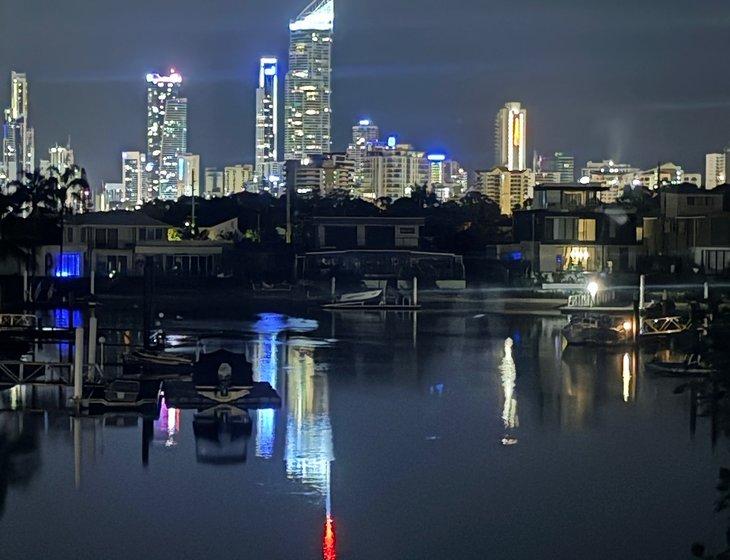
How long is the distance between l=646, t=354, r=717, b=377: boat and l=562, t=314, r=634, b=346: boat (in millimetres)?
4937

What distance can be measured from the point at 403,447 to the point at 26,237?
3873cm

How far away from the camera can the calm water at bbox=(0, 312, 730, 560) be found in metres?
19.8

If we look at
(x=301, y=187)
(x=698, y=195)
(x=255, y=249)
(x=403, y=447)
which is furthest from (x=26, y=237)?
(x=301, y=187)

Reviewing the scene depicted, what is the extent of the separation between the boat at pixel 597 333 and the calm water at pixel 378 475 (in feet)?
26.1

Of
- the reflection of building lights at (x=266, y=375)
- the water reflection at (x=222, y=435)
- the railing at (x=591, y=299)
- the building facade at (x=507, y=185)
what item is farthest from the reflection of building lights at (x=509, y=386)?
the building facade at (x=507, y=185)

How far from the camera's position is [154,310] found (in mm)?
55312

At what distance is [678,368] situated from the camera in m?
36.8

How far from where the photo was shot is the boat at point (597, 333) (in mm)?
44219

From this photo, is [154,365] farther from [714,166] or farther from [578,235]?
[714,166]

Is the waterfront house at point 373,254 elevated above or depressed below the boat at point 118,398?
above

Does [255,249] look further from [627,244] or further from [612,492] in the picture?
[612,492]

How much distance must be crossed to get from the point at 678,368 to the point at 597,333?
24.8 ft

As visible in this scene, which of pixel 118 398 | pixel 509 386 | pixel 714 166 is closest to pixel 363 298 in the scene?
pixel 509 386

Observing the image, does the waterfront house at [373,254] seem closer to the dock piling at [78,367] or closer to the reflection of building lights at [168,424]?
the reflection of building lights at [168,424]
